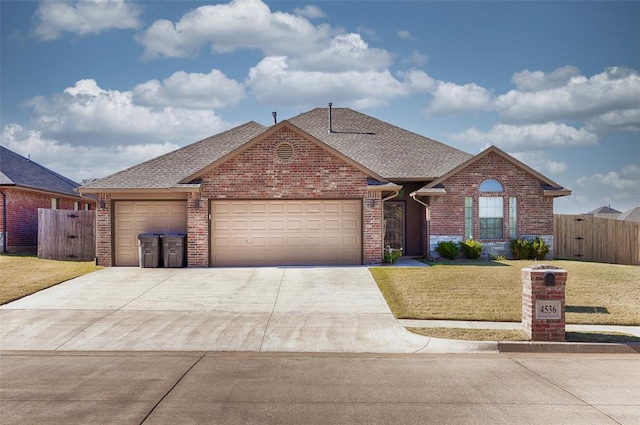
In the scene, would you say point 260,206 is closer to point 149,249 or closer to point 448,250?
point 149,249

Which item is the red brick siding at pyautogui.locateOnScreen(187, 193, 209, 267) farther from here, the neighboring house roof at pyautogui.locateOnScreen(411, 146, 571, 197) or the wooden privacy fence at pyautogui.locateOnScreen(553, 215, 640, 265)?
the wooden privacy fence at pyautogui.locateOnScreen(553, 215, 640, 265)

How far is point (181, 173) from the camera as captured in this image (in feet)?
67.8

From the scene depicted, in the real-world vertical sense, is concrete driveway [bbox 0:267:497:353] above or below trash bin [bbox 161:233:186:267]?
below

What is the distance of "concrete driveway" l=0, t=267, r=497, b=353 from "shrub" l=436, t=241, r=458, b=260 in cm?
535

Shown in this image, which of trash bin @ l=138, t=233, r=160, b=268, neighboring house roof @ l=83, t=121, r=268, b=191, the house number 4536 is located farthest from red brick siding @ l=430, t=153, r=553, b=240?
the house number 4536

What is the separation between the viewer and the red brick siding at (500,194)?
72.9ft

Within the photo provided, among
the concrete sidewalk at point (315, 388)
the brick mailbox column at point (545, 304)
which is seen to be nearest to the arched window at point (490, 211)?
the brick mailbox column at point (545, 304)

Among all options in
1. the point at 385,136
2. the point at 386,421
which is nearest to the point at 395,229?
the point at 385,136

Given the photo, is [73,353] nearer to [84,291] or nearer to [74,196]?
[84,291]

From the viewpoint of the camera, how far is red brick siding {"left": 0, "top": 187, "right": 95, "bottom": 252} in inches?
987

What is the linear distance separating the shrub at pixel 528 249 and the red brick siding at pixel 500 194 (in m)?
0.51

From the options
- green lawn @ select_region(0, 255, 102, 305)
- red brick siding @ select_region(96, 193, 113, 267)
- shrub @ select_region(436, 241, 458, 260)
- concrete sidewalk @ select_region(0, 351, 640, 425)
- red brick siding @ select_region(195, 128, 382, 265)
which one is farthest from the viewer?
shrub @ select_region(436, 241, 458, 260)

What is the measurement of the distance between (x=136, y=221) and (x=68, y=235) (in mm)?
4132

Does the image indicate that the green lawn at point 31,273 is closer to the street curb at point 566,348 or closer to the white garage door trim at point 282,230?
the white garage door trim at point 282,230
